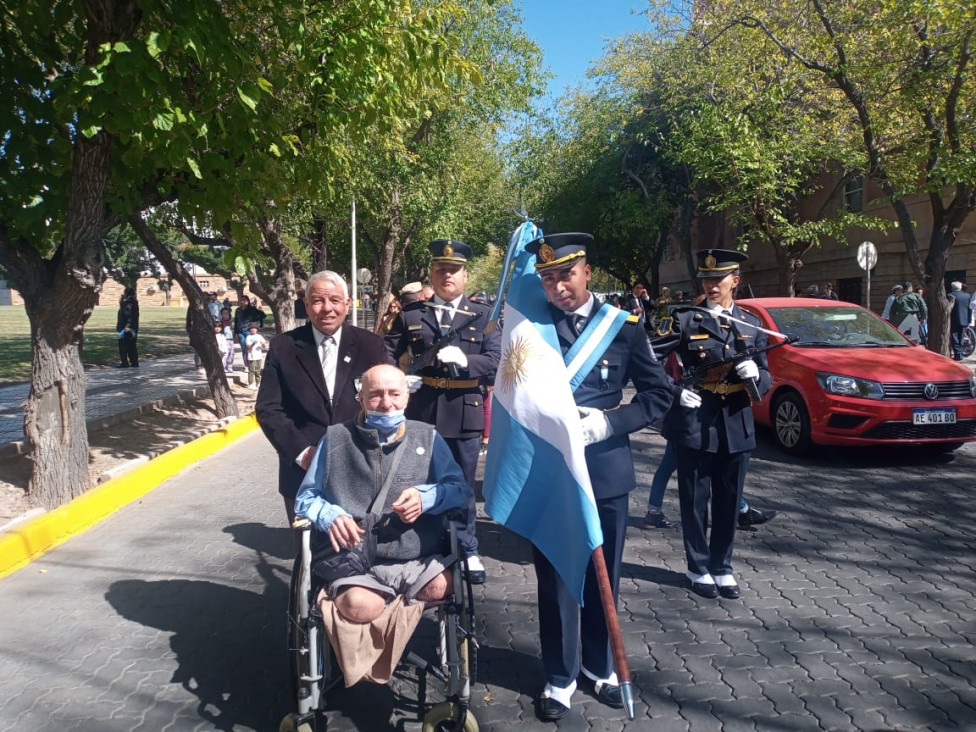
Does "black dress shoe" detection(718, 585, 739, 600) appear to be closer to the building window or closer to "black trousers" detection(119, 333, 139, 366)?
"black trousers" detection(119, 333, 139, 366)

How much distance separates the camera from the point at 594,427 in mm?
3311

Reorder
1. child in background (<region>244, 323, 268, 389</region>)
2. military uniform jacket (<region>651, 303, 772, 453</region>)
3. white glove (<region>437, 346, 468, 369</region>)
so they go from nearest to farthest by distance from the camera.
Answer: military uniform jacket (<region>651, 303, 772, 453</region>) → white glove (<region>437, 346, 468, 369</region>) → child in background (<region>244, 323, 268, 389</region>)

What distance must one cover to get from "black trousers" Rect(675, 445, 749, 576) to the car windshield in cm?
460

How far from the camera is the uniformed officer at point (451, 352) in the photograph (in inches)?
204

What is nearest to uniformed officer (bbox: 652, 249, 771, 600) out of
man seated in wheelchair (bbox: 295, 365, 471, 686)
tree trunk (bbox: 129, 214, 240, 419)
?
man seated in wheelchair (bbox: 295, 365, 471, 686)

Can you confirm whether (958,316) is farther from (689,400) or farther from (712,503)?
(689,400)

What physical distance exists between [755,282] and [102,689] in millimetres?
38906

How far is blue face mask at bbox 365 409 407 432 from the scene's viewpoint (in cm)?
347

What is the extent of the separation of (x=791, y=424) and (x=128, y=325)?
54.5 feet

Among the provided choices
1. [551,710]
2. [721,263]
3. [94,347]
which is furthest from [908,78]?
[94,347]

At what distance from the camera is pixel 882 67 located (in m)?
13.5

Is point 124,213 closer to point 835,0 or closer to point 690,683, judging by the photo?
point 690,683

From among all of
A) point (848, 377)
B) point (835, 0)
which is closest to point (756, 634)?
point (848, 377)

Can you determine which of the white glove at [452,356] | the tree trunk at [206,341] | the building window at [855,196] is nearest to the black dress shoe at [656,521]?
the white glove at [452,356]
